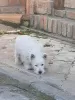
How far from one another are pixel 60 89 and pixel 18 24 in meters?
5.27

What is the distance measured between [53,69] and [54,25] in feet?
9.66

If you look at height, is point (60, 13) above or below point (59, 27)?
above

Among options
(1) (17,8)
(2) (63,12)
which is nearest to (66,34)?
(2) (63,12)

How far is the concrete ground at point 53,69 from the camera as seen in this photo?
590 centimetres

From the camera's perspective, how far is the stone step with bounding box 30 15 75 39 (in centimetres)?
928

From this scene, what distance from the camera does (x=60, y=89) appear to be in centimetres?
587

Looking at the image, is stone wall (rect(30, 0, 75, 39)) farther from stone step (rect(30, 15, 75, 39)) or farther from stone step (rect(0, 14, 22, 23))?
stone step (rect(0, 14, 22, 23))

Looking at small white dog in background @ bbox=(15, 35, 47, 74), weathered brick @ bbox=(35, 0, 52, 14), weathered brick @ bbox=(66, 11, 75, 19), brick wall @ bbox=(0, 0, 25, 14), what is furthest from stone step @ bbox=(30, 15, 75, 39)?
small white dog in background @ bbox=(15, 35, 47, 74)

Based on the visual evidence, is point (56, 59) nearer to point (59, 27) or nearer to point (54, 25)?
point (59, 27)

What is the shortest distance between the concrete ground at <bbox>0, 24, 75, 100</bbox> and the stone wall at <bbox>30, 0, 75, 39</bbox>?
0.37 meters

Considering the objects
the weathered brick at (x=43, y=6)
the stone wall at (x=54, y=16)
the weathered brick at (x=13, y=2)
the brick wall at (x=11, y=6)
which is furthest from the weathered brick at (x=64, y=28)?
the weathered brick at (x=13, y=2)

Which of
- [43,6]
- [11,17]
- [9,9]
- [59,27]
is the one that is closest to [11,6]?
[9,9]

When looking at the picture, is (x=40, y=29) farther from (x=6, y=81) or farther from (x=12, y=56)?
(x=6, y=81)

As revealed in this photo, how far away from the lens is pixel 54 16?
10297 millimetres
